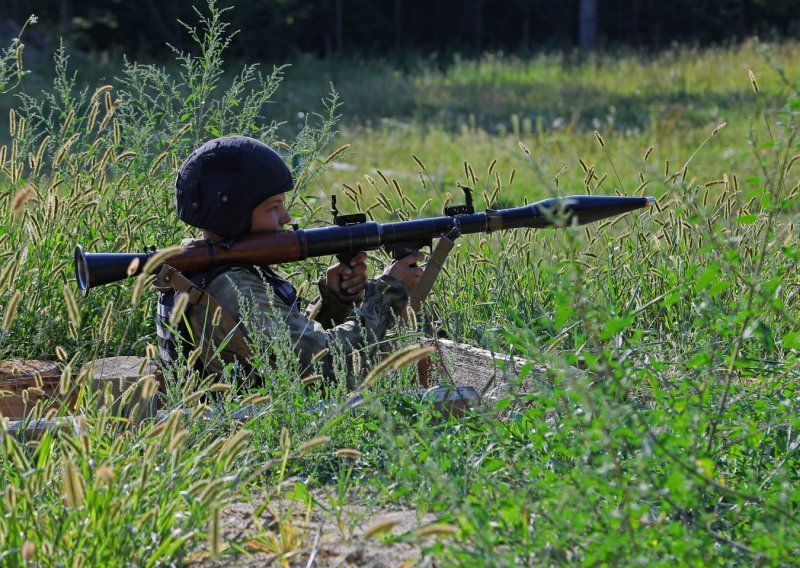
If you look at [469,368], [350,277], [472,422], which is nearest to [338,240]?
[350,277]

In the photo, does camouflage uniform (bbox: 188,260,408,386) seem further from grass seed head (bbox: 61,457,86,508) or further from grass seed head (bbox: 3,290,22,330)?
grass seed head (bbox: 61,457,86,508)

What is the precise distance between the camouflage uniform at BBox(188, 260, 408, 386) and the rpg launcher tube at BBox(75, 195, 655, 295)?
0.32 ft

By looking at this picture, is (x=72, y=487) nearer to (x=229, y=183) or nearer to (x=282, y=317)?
(x=282, y=317)

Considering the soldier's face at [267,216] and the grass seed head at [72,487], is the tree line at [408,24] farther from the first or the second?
the grass seed head at [72,487]

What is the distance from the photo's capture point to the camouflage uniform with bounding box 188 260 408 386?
14.4ft

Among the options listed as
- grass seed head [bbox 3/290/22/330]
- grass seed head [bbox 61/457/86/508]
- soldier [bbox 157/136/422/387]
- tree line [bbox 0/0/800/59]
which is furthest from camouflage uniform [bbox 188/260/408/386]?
tree line [bbox 0/0/800/59]

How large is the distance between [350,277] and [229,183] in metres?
0.65

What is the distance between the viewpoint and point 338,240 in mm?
4664

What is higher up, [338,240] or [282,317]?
[338,240]

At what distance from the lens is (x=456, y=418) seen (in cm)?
399

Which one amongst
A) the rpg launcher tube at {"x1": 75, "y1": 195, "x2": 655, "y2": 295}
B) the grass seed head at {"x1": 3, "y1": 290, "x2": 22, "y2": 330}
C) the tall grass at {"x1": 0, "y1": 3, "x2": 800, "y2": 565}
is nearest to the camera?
the tall grass at {"x1": 0, "y1": 3, "x2": 800, "y2": 565}

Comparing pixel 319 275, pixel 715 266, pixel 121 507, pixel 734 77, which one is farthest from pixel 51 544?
pixel 734 77

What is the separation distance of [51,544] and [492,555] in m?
1.07

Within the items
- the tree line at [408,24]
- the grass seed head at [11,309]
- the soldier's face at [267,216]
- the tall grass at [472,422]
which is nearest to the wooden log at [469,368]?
the tall grass at [472,422]
